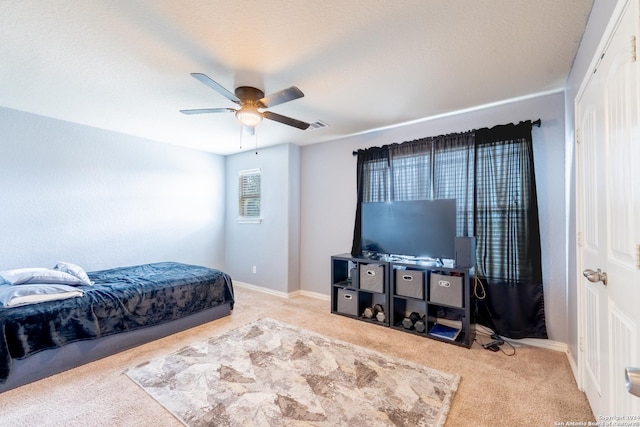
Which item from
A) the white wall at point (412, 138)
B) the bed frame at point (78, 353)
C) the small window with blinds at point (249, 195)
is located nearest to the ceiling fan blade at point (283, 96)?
the white wall at point (412, 138)

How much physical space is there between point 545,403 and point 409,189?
228 centimetres

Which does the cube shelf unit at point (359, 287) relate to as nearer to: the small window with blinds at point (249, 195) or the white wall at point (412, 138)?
the white wall at point (412, 138)

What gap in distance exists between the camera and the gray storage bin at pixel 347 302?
3502mm

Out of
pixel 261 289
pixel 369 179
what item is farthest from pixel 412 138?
pixel 261 289

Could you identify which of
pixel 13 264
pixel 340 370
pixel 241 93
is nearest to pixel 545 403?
pixel 340 370

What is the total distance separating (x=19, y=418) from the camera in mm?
1747

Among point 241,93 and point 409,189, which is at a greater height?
point 241,93

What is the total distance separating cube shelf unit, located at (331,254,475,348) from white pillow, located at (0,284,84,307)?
9.01ft

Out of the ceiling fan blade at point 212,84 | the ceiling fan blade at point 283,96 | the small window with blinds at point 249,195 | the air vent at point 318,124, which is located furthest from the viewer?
the small window with blinds at point 249,195

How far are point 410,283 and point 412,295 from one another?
13cm

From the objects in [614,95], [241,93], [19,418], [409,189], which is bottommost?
[19,418]

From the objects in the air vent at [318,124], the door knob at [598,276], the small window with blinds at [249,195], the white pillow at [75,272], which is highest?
the air vent at [318,124]

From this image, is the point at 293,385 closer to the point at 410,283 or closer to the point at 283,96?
the point at 410,283

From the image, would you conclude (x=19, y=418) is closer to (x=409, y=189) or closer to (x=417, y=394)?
(x=417, y=394)
